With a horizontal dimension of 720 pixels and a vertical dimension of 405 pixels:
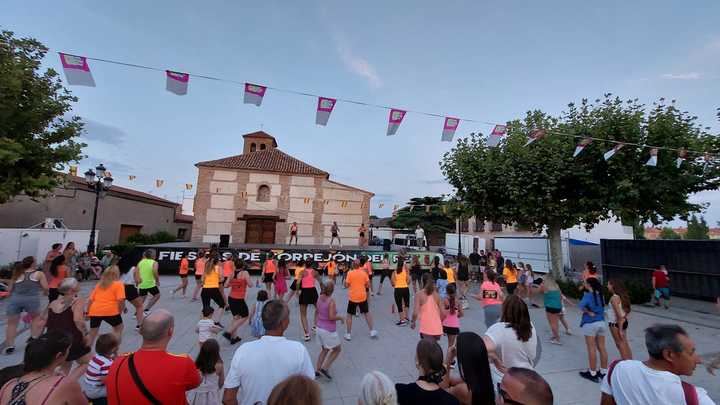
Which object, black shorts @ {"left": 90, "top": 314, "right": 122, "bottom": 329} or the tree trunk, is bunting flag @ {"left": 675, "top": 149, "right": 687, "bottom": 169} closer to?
the tree trunk

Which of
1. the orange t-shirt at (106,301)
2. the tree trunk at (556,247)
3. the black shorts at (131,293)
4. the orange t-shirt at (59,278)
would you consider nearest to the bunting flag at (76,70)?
the orange t-shirt at (59,278)

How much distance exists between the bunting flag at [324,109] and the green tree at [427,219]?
2860 centimetres

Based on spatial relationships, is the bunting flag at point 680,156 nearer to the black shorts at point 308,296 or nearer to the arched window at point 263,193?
the black shorts at point 308,296

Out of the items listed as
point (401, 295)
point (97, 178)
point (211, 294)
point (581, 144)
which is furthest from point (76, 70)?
point (581, 144)

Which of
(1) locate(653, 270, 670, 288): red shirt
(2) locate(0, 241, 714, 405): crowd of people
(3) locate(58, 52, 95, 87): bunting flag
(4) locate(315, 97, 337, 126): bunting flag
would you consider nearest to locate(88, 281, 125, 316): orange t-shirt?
(2) locate(0, 241, 714, 405): crowd of people

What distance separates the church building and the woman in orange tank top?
66.4ft

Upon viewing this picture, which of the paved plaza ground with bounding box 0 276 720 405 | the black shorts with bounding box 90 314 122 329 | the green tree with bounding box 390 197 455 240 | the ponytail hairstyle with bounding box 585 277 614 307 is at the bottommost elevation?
the paved plaza ground with bounding box 0 276 720 405

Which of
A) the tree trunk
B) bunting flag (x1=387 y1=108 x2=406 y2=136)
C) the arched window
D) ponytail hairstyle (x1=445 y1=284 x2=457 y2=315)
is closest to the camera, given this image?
ponytail hairstyle (x1=445 y1=284 x2=457 y2=315)

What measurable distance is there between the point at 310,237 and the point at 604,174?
19584 millimetres

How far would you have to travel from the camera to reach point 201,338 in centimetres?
442

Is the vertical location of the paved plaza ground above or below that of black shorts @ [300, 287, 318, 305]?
below

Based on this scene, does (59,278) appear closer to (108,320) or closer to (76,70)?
(108,320)

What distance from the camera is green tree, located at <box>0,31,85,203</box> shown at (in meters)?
8.95

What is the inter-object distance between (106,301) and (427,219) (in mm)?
34909
